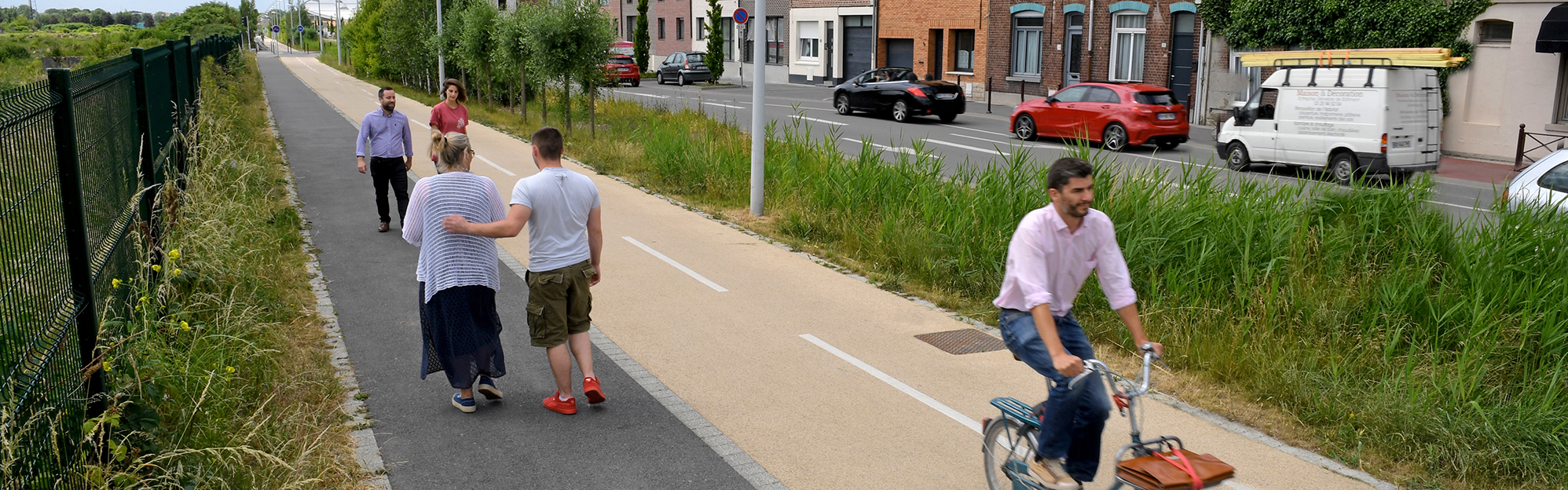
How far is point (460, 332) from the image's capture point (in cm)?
597

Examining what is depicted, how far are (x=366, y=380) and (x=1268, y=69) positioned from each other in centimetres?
2477

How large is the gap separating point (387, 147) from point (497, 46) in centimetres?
1626

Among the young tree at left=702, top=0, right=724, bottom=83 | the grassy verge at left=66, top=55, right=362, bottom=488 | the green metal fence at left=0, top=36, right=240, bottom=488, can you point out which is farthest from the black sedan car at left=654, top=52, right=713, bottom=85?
the green metal fence at left=0, top=36, right=240, bottom=488

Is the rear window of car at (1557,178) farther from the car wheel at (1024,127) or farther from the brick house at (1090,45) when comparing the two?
the brick house at (1090,45)

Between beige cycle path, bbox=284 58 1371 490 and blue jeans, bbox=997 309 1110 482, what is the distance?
0.98 metres

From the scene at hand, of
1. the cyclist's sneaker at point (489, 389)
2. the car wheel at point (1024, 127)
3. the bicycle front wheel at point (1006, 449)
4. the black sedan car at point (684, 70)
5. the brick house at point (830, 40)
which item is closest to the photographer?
the bicycle front wheel at point (1006, 449)

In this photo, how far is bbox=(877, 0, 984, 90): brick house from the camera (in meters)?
38.2

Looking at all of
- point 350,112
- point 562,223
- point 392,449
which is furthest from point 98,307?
point 350,112

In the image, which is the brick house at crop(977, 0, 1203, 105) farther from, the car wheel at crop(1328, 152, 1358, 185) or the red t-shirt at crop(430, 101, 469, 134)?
the red t-shirt at crop(430, 101, 469, 134)

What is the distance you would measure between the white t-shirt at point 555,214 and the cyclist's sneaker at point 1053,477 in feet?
8.80

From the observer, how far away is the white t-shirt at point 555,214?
19.3 ft

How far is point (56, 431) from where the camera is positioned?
4.11 m

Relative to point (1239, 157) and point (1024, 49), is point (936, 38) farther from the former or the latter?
point (1239, 157)

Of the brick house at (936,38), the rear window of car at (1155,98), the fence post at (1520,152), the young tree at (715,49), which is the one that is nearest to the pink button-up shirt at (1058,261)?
the rear window of car at (1155,98)
